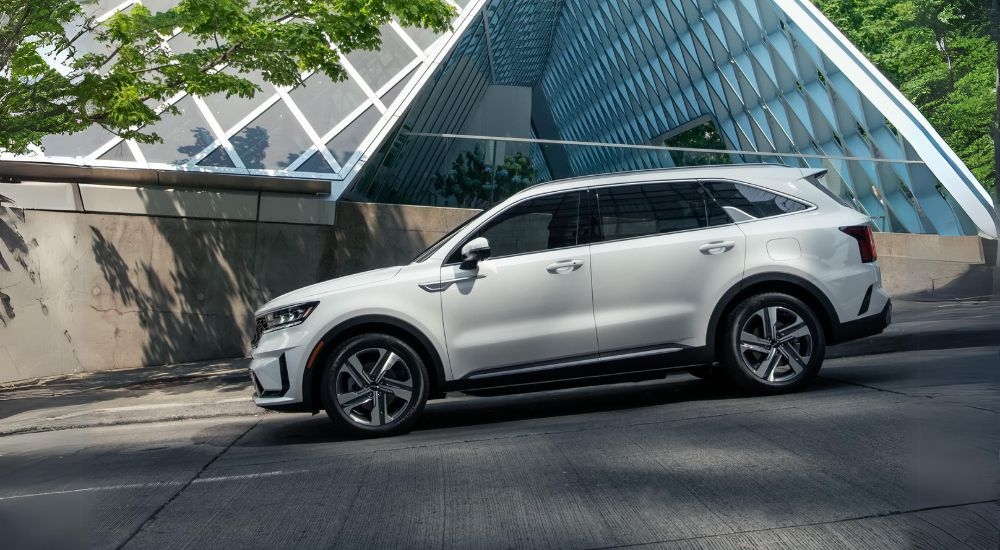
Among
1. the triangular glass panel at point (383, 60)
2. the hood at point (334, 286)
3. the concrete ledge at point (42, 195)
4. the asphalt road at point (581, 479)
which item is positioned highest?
the triangular glass panel at point (383, 60)

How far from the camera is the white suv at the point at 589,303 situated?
7238mm

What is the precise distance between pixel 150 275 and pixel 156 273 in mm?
90

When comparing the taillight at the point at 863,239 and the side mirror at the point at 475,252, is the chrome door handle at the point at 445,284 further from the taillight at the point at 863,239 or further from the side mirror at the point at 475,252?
the taillight at the point at 863,239

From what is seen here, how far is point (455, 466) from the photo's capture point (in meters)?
6.03

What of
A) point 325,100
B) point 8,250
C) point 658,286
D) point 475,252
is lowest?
point 658,286

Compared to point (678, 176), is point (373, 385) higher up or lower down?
lower down

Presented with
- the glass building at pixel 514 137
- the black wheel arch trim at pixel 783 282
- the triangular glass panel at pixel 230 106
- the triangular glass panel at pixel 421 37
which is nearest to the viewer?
the black wheel arch trim at pixel 783 282

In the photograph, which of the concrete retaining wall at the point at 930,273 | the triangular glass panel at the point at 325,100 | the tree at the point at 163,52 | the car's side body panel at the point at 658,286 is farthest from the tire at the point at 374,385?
the concrete retaining wall at the point at 930,273

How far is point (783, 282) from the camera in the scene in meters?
7.55

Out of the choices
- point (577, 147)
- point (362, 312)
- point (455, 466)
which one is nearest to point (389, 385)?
point (362, 312)

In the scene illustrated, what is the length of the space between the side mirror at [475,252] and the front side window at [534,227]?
0.48 ft

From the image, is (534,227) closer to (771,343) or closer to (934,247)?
(771,343)

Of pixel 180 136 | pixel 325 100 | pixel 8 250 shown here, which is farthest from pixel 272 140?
pixel 8 250

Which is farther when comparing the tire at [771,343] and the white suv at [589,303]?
the tire at [771,343]
